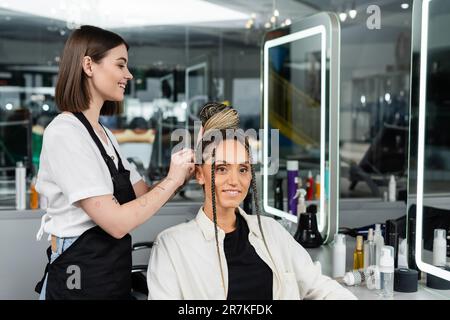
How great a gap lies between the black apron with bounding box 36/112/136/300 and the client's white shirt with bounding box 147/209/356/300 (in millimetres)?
86

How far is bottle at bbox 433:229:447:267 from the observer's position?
1.71m

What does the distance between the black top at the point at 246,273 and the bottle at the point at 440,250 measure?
56 centimetres

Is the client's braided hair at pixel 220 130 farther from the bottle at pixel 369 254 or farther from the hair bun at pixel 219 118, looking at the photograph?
the bottle at pixel 369 254

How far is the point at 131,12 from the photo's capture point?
404cm

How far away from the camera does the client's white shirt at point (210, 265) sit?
1382mm

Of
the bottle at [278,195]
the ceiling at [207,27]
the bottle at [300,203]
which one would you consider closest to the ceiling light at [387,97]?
the ceiling at [207,27]

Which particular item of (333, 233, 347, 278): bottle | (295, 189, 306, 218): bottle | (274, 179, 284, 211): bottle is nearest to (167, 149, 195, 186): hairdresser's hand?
(333, 233, 347, 278): bottle

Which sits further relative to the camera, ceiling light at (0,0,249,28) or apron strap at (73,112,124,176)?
ceiling light at (0,0,249,28)

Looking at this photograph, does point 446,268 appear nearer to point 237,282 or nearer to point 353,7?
point 237,282

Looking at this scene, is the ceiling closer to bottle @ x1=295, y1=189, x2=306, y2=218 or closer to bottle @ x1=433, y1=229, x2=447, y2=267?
bottle @ x1=295, y1=189, x2=306, y2=218

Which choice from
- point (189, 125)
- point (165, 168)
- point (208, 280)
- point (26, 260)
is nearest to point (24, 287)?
point (26, 260)

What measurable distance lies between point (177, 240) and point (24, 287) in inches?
70.8

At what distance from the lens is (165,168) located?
3.84 metres

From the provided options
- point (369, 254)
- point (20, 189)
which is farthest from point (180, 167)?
point (20, 189)
